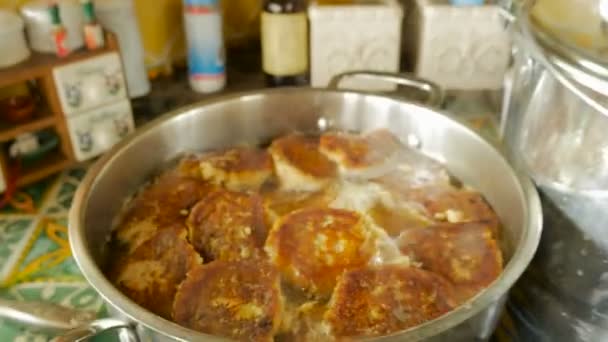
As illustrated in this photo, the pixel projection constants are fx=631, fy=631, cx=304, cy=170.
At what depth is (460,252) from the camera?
0.68m

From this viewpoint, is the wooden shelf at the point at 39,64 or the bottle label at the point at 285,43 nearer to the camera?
the wooden shelf at the point at 39,64

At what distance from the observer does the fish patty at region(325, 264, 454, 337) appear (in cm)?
59

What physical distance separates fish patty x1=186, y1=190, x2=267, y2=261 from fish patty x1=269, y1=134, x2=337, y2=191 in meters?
0.07

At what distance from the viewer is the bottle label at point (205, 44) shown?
3.40 feet

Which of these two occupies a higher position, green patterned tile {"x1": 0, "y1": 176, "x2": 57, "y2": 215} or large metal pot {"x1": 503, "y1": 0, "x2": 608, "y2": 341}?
large metal pot {"x1": 503, "y1": 0, "x2": 608, "y2": 341}

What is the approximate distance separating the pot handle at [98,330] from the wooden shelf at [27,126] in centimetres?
41

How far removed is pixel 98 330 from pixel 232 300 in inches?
5.2

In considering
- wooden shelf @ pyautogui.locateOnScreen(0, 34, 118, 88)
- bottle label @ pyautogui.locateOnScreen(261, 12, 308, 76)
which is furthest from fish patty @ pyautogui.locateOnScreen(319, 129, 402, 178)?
wooden shelf @ pyautogui.locateOnScreen(0, 34, 118, 88)

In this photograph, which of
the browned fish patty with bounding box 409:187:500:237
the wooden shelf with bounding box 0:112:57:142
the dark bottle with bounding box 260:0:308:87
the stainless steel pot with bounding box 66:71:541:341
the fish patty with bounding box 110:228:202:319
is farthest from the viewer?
the dark bottle with bounding box 260:0:308:87

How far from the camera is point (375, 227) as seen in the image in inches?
29.0

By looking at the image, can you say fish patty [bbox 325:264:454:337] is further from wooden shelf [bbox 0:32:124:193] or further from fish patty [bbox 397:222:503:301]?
wooden shelf [bbox 0:32:124:193]

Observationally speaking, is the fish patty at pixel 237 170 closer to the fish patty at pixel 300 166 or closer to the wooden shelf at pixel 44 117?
the fish patty at pixel 300 166

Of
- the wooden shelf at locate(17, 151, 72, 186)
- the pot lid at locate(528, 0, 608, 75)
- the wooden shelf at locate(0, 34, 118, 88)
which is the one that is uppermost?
the pot lid at locate(528, 0, 608, 75)

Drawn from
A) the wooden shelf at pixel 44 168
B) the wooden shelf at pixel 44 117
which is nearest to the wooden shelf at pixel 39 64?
the wooden shelf at pixel 44 117
